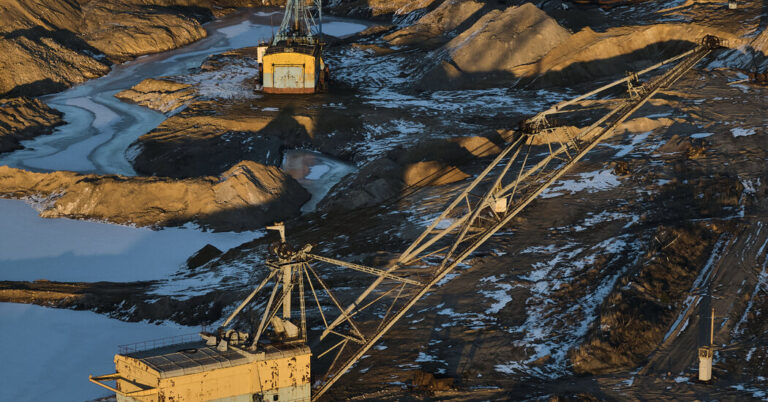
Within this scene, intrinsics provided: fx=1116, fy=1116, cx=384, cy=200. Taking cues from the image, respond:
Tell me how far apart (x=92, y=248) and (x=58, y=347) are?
14.5m

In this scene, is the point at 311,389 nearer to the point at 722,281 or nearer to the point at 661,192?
the point at 722,281

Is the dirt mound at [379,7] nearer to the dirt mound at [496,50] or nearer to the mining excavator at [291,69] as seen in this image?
the dirt mound at [496,50]

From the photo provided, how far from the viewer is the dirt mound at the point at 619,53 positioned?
90500mm

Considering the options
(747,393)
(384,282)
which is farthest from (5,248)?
(747,393)

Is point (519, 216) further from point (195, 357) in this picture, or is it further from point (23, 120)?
point (23, 120)

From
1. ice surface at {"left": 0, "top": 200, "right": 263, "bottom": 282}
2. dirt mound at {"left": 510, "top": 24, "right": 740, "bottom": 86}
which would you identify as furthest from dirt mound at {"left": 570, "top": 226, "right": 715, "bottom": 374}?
dirt mound at {"left": 510, "top": 24, "right": 740, "bottom": 86}

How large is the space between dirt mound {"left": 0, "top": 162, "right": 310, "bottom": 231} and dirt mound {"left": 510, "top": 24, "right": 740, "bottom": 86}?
94.8ft

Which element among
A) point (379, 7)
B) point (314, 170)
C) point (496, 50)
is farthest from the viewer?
point (379, 7)

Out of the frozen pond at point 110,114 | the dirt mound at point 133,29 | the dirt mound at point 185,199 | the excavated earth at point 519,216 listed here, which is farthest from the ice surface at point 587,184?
the dirt mound at point 133,29

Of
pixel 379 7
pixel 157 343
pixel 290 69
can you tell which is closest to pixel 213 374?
pixel 157 343

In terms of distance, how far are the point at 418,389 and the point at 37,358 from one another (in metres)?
18.7

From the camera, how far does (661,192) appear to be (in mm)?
61250

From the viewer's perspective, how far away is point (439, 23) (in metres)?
116

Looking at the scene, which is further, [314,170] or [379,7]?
[379,7]
